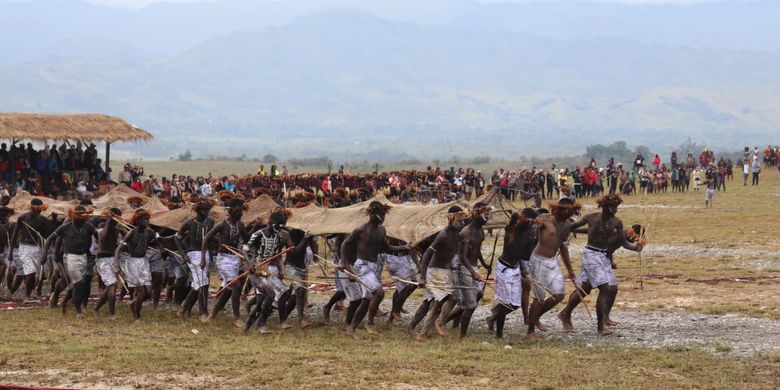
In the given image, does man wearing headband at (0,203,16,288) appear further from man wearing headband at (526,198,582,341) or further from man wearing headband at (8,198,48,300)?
man wearing headband at (526,198,582,341)

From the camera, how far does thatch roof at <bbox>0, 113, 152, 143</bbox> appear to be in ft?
119

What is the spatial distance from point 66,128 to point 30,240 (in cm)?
1685

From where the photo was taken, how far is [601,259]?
56.5 ft

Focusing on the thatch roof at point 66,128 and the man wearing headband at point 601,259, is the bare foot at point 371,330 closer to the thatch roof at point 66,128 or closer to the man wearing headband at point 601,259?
the man wearing headband at point 601,259

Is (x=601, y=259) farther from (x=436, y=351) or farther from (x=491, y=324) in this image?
(x=436, y=351)

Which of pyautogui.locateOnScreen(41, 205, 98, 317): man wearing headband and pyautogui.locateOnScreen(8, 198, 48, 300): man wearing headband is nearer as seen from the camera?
pyautogui.locateOnScreen(41, 205, 98, 317): man wearing headband

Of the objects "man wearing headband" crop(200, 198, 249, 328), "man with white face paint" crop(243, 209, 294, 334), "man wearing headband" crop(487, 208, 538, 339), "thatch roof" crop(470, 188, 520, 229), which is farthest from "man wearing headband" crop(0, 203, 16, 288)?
"man wearing headband" crop(487, 208, 538, 339)

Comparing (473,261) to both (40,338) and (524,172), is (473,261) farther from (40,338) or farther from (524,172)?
(524,172)

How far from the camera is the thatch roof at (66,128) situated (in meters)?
36.3

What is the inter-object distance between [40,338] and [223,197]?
14.9 feet

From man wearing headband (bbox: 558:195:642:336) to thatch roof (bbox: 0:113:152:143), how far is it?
73.1 feet

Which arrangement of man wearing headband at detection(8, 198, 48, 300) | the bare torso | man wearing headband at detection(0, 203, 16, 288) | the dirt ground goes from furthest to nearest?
man wearing headband at detection(0, 203, 16, 288), man wearing headband at detection(8, 198, 48, 300), the bare torso, the dirt ground

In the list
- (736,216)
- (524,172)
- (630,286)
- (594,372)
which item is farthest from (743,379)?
(524,172)

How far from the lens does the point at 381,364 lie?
14664mm
